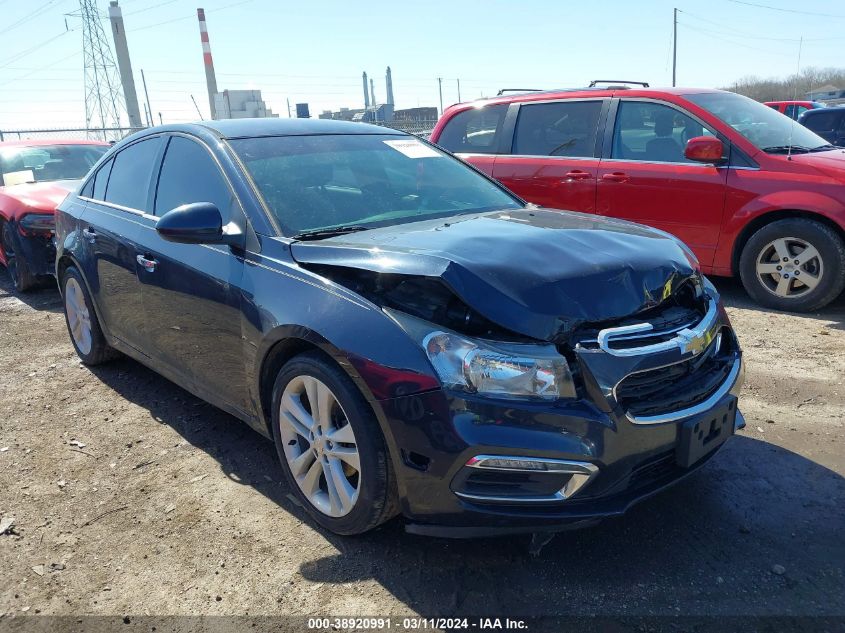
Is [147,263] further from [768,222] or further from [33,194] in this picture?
[768,222]

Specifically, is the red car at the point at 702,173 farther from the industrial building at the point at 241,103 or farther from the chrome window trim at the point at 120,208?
the industrial building at the point at 241,103

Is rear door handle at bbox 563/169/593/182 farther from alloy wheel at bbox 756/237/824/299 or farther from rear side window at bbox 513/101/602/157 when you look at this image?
alloy wheel at bbox 756/237/824/299

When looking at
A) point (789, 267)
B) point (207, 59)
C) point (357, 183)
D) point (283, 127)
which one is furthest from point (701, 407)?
point (207, 59)

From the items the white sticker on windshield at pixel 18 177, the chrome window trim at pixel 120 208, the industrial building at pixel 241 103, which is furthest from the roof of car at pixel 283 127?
the industrial building at pixel 241 103

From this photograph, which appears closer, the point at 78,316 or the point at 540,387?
the point at 540,387

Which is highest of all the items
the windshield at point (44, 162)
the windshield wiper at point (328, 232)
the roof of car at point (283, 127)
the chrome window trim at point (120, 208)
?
the roof of car at point (283, 127)

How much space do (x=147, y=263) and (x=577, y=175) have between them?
409cm

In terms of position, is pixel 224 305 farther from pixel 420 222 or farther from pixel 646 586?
pixel 646 586

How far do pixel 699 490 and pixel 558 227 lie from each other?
1.28 m

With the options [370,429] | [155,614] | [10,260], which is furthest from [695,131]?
[10,260]

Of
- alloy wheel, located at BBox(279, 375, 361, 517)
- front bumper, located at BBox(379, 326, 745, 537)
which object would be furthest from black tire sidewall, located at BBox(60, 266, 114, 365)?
front bumper, located at BBox(379, 326, 745, 537)

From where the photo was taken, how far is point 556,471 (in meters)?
2.20

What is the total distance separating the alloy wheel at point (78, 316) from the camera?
185 inches

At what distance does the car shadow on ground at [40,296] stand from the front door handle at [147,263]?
3.62 meters
